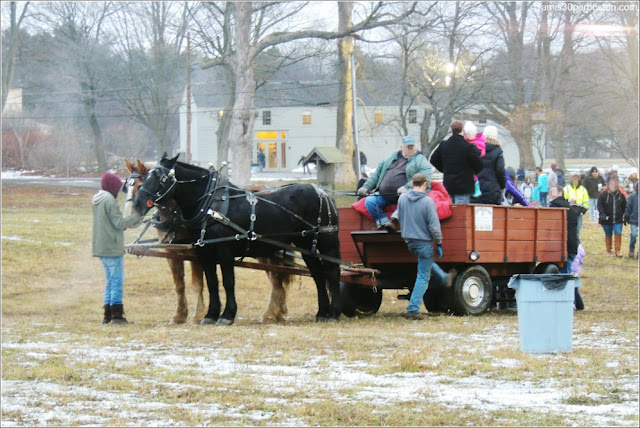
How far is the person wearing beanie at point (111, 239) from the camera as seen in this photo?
42.1ft

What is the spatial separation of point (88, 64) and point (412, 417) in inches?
2065

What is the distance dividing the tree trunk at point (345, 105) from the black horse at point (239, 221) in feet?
86.7

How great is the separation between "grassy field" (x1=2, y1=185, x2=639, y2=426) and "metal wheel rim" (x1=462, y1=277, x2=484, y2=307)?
0.98ft

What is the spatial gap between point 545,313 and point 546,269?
4.95 meters

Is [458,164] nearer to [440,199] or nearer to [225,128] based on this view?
[440,199]

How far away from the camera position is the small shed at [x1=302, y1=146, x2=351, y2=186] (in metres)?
41.4

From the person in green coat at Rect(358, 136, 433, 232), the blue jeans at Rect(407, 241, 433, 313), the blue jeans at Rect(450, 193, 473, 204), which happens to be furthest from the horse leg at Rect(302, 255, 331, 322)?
the blue jeans at Rect(450, 193, 473, 204)

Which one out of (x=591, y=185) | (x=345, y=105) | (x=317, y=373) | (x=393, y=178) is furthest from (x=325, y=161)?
(x=317, y=373)

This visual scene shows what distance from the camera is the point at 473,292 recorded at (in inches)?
535

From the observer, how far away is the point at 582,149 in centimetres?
8531

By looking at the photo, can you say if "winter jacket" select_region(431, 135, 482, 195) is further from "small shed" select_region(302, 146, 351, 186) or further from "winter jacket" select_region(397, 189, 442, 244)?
"small shed" select_region(302, 146, 351, 186)

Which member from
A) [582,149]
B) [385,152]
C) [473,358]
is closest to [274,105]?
[385,152]

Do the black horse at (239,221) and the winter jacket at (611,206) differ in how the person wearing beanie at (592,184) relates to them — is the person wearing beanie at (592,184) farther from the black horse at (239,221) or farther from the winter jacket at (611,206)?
the black horse at (239,221)

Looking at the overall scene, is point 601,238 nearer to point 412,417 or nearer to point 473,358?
point 473,358
